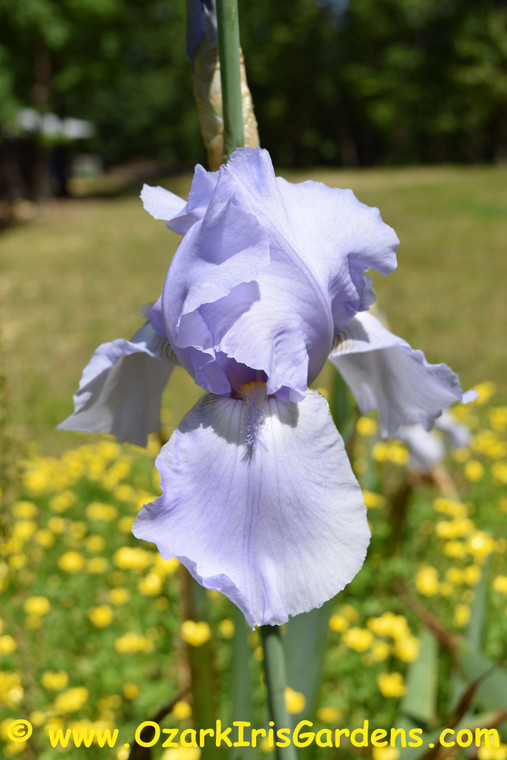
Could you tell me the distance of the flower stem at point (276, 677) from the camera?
75 centimetres

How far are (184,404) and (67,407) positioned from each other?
2.34ft

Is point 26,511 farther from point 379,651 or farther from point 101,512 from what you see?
point 379,651

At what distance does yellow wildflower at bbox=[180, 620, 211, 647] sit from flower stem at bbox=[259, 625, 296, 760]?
39cm

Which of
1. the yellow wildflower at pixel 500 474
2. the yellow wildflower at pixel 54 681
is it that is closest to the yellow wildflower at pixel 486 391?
the yellow wildflower at pixel 500 474

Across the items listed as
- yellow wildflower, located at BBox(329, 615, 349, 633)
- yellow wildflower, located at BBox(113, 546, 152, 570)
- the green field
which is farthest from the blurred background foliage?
yellow wildflower, located at BBox(329, 615, 349, 633)

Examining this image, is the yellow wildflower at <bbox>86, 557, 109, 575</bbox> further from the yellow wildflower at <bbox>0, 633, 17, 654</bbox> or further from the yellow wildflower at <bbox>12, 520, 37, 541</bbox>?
the yellow wildflower at <bbox>0, 633, 17, 654</bbox>

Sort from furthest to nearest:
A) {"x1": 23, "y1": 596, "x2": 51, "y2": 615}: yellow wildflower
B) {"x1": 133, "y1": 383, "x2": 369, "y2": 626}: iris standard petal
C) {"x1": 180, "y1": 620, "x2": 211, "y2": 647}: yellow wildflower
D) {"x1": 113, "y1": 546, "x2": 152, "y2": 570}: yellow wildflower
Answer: {"x1": 113, "y1": 546, "x2": 152, "y2": 570}: yellow wildflower < {"x1": 23, "y1": 596, "x2": 51, "y2": 615}: yellow wildflower < {"x1": 180, "y1": 620, "x2": 211, "y2": 647}: yellow wildflower < {"x1": 133, "y1": 383, "x2": 369, "y2": 626}: iris standard petal

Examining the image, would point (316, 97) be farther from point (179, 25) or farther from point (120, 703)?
point (120, 703)

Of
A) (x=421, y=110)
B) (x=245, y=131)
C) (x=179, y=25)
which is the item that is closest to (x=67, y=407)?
(x=245, y=131)

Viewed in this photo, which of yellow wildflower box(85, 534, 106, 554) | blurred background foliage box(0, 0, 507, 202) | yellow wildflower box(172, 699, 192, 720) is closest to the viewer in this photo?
yellow wildflower box(172, 699, 192, 720)

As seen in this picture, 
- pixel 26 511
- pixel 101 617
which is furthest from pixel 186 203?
pixel 26 511

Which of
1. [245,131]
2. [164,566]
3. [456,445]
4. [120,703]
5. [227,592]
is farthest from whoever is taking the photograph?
[456,445]

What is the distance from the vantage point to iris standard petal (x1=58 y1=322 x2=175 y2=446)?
857 mm

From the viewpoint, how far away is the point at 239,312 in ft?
2.29
